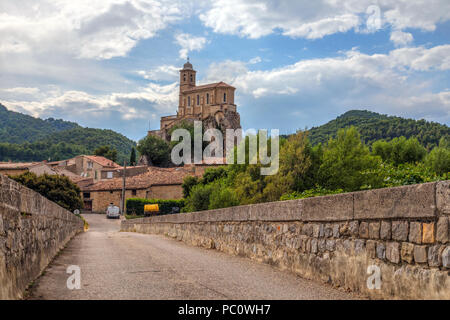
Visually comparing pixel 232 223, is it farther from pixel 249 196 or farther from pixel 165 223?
pixel 249 196

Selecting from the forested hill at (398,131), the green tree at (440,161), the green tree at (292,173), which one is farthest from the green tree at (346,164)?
the forested hill at (398,131)

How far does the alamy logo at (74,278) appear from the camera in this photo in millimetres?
5420

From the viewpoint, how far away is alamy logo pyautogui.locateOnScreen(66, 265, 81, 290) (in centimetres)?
542

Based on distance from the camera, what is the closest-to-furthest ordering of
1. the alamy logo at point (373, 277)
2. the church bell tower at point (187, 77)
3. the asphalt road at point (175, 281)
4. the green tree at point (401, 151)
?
1. the alamy logo at point (373, 277)
2. the asphalt road at point (175, 281)
3. the green tree at point (401, 151)
4. the church bell tower at point (187, 77)

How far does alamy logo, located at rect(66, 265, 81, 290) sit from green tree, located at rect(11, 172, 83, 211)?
4307 centimetres

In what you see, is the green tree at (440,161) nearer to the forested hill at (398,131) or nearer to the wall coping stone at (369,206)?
the wall coping stone at (369,206)

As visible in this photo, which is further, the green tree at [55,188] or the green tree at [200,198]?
the green tree at [55,188]

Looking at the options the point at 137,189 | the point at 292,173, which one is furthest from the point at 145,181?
the point at 292,173

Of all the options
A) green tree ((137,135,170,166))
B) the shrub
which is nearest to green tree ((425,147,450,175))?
the shrub

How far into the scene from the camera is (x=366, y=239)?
16.3 feet

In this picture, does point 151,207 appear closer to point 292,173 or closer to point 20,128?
point 292,173

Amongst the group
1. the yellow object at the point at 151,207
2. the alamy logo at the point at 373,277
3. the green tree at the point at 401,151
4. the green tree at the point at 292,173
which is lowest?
the yellow object at the point at 151,207

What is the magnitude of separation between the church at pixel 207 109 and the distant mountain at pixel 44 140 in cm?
1568

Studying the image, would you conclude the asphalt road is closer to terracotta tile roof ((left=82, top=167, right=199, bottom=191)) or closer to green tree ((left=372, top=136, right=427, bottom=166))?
green tree ((left=372, top=136, right=427, bottom=166))
